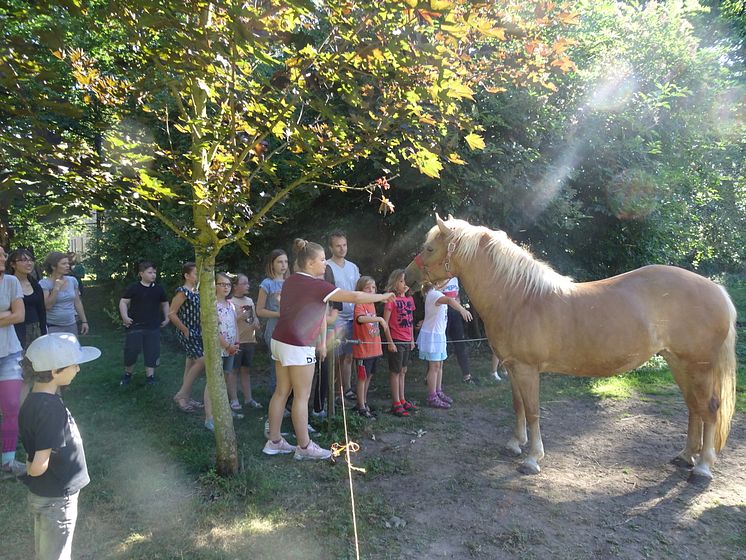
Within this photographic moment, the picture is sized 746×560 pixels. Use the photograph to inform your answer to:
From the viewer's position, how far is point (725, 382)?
157 inches

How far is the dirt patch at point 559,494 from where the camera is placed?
2.98 m

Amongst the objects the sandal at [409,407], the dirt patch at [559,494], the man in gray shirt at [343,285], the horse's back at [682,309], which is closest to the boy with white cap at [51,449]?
the dirt patch at [559,494]

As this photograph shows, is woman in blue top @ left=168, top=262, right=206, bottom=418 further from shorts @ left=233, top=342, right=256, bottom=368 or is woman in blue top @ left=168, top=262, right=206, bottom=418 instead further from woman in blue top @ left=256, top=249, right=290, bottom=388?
woman in blue top @ left=256, top=249, right=290, bottom=388

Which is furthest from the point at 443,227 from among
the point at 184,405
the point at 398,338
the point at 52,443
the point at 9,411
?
the point at 9,411

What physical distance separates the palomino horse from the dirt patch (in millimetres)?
292

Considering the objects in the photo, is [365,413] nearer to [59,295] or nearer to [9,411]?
[9,411]

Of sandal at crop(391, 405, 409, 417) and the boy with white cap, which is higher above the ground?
the boy with white cap

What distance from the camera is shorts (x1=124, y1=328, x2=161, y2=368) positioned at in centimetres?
652

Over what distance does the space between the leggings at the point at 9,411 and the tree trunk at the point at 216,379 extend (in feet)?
5.24

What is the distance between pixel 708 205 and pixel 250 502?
9.84 m

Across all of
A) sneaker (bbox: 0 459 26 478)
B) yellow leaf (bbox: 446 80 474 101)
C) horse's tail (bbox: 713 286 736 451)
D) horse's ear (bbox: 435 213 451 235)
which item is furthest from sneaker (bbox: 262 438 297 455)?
horse's tail (bbox: 713 286 736 451)

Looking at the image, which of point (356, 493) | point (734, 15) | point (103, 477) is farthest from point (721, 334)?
point (734, 15)

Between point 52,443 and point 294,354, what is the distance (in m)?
1.93

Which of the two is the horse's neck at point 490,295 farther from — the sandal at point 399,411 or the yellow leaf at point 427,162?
the sandal at point 399,411
